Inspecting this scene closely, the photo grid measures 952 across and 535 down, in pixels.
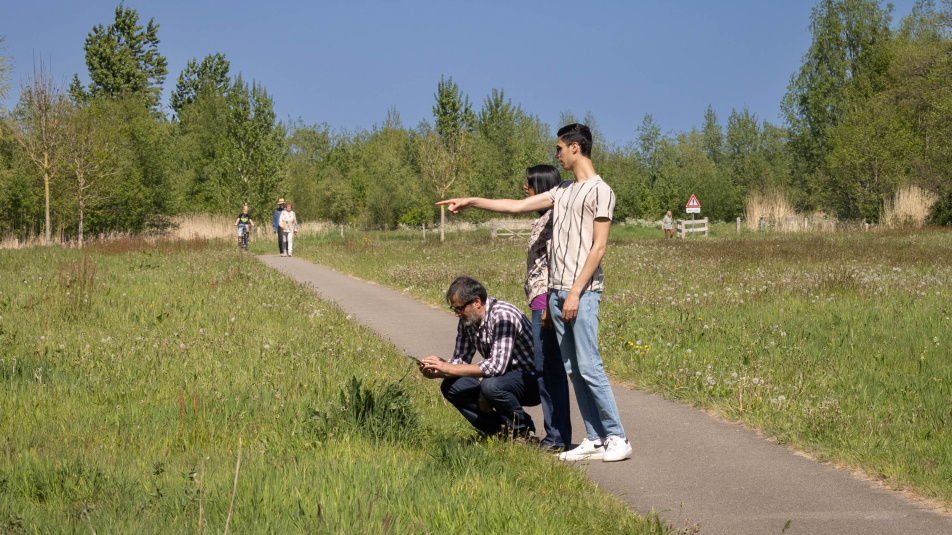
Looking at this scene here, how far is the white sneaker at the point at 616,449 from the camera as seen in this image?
5.21 m

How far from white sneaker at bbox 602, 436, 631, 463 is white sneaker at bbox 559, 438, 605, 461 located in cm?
6

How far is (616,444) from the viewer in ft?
17.1

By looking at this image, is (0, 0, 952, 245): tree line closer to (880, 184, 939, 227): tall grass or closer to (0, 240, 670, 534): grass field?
(880, 184, 939, 227): tall grass

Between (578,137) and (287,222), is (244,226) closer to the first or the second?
(287,222)

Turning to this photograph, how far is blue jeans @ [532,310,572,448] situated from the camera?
5.27 meters

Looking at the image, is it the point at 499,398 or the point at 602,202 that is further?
the point at 499,398

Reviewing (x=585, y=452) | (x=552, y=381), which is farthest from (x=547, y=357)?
(x=585, y=452)

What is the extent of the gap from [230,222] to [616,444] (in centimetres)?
4061

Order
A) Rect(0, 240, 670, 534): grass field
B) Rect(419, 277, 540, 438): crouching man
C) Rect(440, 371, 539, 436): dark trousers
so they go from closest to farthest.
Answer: Rect(0, 240, 670, 534): grass field < Rect(419, 277, 540, 438): crouching man < Rect(440, 371, 539, 436): dark trousers

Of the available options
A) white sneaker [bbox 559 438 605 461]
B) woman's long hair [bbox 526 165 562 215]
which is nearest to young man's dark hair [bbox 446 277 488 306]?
woman's long hair [bbox 526 165 562 215]

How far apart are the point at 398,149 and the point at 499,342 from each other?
74.9m

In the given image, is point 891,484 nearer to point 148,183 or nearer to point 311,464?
point 311,464

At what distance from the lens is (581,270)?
4.96m

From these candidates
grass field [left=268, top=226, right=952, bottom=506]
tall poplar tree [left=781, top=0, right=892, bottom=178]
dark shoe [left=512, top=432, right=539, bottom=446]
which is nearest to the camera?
dark shoe [left=512, top=432, right=539, bottom=446]
